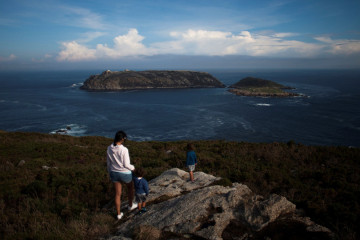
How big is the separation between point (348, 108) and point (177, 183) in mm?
88945

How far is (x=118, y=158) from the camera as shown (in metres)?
6.16

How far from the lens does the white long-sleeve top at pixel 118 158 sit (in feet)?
20.1

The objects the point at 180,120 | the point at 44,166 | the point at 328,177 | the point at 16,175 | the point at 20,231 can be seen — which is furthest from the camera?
the point at 180,120

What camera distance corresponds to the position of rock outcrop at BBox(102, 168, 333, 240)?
5270 mm

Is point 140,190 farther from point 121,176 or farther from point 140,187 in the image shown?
point 121,176

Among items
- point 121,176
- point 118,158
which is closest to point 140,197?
point 121,176

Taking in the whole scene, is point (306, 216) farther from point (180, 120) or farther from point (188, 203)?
point (180, 120)

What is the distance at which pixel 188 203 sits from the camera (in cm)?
644

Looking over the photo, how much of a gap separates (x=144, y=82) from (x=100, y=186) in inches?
6847

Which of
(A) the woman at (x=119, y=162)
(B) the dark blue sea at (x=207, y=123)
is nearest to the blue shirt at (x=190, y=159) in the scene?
(A) the woman at (x=119, y=162)

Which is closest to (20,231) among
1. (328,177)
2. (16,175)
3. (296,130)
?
(16,175)

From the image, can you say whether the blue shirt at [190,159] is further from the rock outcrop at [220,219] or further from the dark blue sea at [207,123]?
the dark blue sea at [207,123]

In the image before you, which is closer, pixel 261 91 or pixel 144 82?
pixel 261 91

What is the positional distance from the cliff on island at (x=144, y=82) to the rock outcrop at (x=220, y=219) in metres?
162
